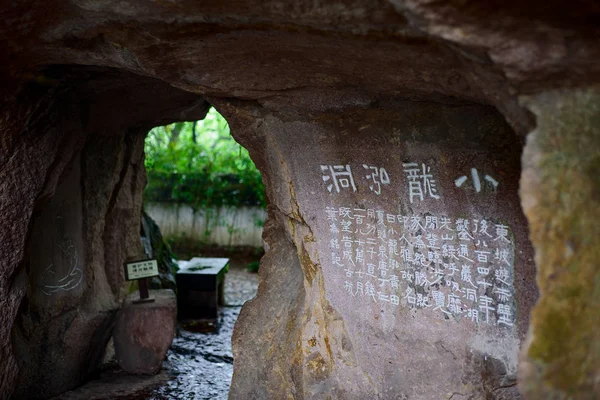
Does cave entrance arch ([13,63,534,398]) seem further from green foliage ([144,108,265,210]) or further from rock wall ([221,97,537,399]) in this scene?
green foliage ([144,108,265,210])

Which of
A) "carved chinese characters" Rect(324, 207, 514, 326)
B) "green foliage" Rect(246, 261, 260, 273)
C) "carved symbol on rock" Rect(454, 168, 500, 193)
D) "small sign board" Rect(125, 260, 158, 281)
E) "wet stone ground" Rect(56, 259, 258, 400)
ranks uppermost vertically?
"carved symbol on rock" Rect(454, 168, 500, 193)

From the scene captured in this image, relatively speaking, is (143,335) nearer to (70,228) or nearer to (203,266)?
(70,228)

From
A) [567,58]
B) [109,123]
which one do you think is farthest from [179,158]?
[567,58]

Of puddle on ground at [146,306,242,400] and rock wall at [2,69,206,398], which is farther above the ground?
rock wall at [2,69,206,398]

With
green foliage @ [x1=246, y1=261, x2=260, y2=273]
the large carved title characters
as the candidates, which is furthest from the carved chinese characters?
green foliage @ [x1=246, y1=261, x2=260, y2=273]

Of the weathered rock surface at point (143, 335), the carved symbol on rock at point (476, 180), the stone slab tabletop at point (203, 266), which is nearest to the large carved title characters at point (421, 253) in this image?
the carved symbol on rock at point (476, 180)

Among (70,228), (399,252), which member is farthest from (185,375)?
(399,252)

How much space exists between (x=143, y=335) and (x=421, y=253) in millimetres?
3289

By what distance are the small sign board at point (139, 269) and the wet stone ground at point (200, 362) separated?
1.02 m

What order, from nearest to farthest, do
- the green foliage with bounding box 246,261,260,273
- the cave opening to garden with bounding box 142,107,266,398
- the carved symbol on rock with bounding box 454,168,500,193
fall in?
the carved symbol on rock with bounding box 454,168,500,193 < the green foliage with bounding box 246,261,260,273 < the cave opening to garden with bounding box 142,107,266,398

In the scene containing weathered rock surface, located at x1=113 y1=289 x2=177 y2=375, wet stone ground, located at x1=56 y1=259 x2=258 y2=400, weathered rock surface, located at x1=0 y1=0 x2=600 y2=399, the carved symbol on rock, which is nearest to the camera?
weathered rock surface, located at x1=0 y1=0 x2=600 y2=399

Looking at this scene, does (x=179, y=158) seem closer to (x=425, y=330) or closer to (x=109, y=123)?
(x=109, y=123)

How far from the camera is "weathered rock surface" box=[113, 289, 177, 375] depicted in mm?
5738

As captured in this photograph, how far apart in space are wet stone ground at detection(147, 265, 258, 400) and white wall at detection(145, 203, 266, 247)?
3.15 m
